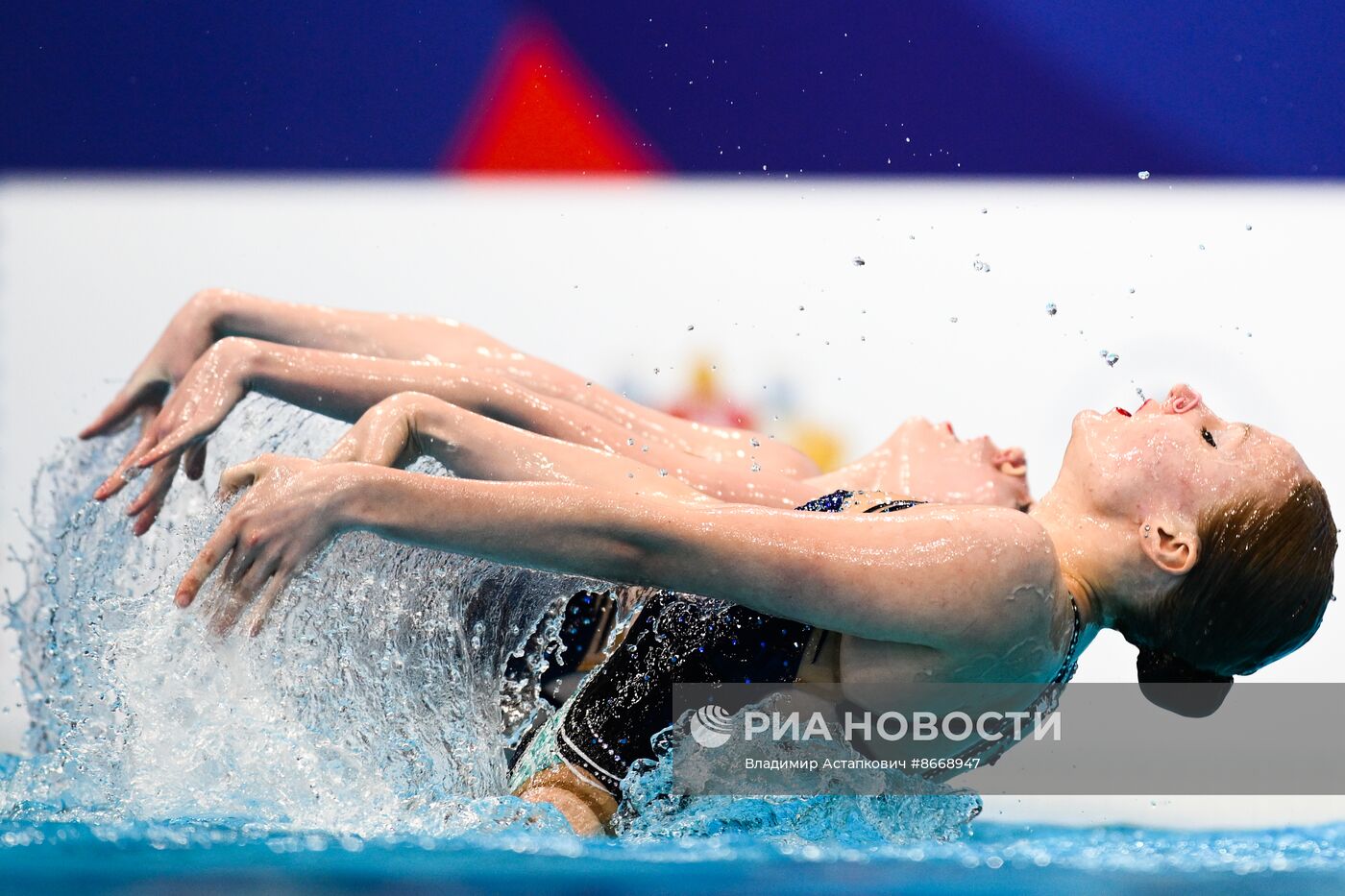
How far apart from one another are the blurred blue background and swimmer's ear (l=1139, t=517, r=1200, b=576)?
78.2 inches

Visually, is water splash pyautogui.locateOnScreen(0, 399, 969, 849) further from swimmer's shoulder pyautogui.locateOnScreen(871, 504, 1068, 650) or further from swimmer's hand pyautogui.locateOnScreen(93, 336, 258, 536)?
swimmer's shoulder pyautogui.locateOnScreen(871, 504, 1068, 650)

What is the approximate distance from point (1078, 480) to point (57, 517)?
1637 millimetres

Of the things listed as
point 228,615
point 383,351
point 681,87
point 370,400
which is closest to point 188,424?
point 370,400

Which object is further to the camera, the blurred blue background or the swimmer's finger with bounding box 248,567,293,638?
the blurred blue background

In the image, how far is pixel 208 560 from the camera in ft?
4.54

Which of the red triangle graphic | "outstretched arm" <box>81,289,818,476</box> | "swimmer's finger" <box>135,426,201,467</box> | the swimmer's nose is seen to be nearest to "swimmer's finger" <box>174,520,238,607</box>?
"swimmer's finger" <box>135,426,201,467</box>

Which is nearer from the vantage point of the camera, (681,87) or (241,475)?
(241,475)

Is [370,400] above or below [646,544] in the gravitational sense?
above

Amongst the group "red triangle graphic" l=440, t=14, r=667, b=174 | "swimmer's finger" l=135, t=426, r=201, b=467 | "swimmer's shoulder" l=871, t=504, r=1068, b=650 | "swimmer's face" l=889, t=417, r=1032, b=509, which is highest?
"red triangle graphic" l=440, t=14, r=667, b=174

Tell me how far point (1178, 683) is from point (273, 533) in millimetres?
1015

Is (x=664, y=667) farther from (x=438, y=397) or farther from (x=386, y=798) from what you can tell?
(x=438, y=397)

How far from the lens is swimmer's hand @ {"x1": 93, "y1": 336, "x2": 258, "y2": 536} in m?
1.86

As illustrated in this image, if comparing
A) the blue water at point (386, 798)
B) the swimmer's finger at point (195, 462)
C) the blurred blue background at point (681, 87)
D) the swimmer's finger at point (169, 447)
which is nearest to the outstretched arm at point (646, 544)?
the blue water at point (386, 798)

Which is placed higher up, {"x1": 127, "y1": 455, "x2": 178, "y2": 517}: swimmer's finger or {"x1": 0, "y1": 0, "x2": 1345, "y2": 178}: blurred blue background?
{"x1": 0, "y1": 0, "x2": 1345, "y2": 178}: blurred blue background
